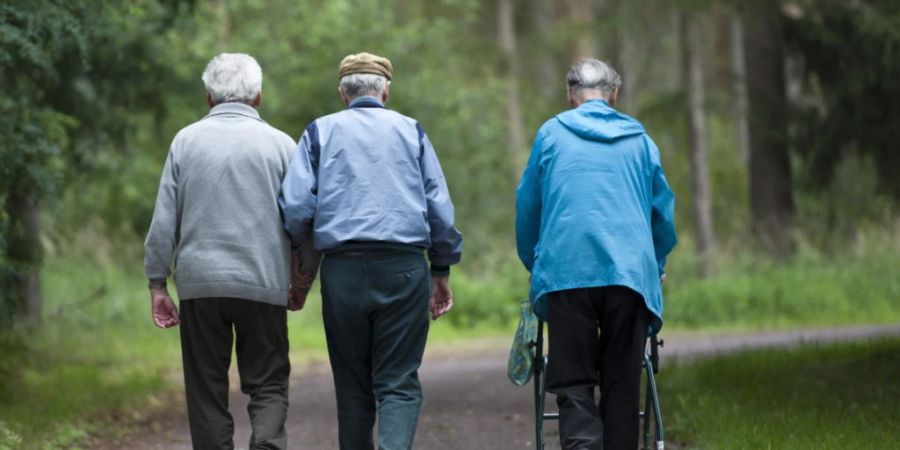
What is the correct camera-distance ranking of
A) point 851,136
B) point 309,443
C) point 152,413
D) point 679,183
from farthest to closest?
point 679,183, point 851,136, point 152,413, point 309,443

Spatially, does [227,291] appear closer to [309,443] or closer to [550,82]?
[309,443]

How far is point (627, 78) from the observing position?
34.6 metres

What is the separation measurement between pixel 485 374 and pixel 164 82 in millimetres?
4296

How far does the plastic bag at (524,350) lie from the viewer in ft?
23.0

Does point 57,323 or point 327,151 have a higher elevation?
point 327,151

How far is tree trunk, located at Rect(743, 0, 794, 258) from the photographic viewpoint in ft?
75.9

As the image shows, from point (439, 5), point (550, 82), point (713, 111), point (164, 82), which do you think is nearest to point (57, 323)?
point (164, 82)

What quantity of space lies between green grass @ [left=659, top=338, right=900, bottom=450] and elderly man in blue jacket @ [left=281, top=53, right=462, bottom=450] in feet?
6.77

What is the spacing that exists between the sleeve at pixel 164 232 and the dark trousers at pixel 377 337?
69 cm

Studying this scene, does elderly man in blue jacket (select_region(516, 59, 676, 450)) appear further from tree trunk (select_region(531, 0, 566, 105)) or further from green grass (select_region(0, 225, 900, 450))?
tree trunk (select_region(531, 0, 566, 105))

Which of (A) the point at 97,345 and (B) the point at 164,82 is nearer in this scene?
Answer: (B) the point at 164,82

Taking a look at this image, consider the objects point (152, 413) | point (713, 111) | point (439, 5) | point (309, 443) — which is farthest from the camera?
point (439, 5)

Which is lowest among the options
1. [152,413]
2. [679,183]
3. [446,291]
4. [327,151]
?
[679,183]

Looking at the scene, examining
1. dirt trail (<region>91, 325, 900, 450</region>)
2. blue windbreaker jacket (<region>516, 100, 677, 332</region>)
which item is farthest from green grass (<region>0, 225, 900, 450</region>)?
blue windbreaker jacket (<region>516, 100, 677, 332</region>)
